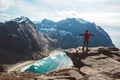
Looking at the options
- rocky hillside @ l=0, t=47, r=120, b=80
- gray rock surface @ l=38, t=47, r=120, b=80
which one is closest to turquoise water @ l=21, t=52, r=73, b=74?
Answer: gray rock surface @ l=38, t=47, r=120, b=80

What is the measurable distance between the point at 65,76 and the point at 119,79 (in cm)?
616

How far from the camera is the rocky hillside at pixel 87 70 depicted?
28.8 m

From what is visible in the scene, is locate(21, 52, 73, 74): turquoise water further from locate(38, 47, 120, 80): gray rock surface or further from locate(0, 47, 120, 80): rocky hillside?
locate(0, 47, 120, 80): rocky hillside

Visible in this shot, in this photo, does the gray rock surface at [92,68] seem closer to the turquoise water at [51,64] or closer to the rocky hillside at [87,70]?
the rocky hillside at [87,70]

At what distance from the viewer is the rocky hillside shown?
94.5 feet

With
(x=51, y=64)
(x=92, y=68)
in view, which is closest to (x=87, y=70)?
(x=92, y=68)

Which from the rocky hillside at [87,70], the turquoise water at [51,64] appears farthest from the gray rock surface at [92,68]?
the turquoise water at [51,64]

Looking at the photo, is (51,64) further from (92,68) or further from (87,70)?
(87,70)

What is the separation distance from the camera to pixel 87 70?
32.4m

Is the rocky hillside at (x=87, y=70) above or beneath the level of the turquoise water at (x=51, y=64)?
above

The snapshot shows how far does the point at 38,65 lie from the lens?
8675 cm

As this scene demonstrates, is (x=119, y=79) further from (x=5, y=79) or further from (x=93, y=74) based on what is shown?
(x=5, y=79)

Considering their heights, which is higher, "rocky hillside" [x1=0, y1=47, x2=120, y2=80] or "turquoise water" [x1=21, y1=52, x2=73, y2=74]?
"rocky hillside" [x1=0, y1=47, x2=120, y2=80]

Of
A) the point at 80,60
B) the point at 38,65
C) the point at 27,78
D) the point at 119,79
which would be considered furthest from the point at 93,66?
the point at 38,65
